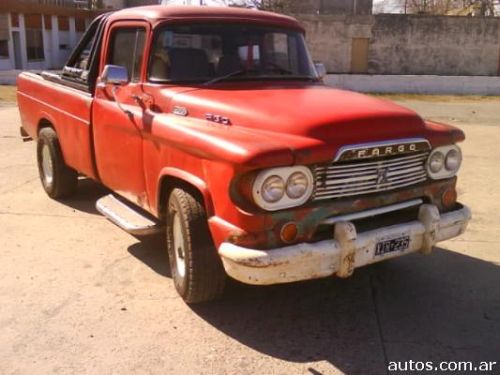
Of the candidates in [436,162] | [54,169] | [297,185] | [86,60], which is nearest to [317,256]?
[297,185]

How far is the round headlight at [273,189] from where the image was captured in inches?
137

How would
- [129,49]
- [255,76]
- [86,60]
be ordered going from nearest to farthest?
[255,76] → [129,49] → [86,60]

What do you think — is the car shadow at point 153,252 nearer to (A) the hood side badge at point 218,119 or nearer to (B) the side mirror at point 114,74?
(A) the hood side badge at point 218,119

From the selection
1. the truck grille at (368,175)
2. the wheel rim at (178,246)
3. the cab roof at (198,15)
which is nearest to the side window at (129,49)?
the cab roof at (198,15)

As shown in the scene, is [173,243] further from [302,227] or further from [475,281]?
[475,281]

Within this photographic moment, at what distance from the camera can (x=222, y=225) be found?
3.62m

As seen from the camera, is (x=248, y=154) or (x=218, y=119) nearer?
(x=248, y=154)

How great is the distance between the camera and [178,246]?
438cm

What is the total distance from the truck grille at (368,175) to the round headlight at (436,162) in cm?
6

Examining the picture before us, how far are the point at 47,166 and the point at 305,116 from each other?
13.7ft

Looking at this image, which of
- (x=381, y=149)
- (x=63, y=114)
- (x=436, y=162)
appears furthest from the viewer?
(x=63, y=114)

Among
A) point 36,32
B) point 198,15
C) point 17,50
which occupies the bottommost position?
point 17,50

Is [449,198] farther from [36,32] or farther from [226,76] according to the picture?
[36,32]

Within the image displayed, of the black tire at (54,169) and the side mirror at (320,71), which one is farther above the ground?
the side mirror at (320,71)
